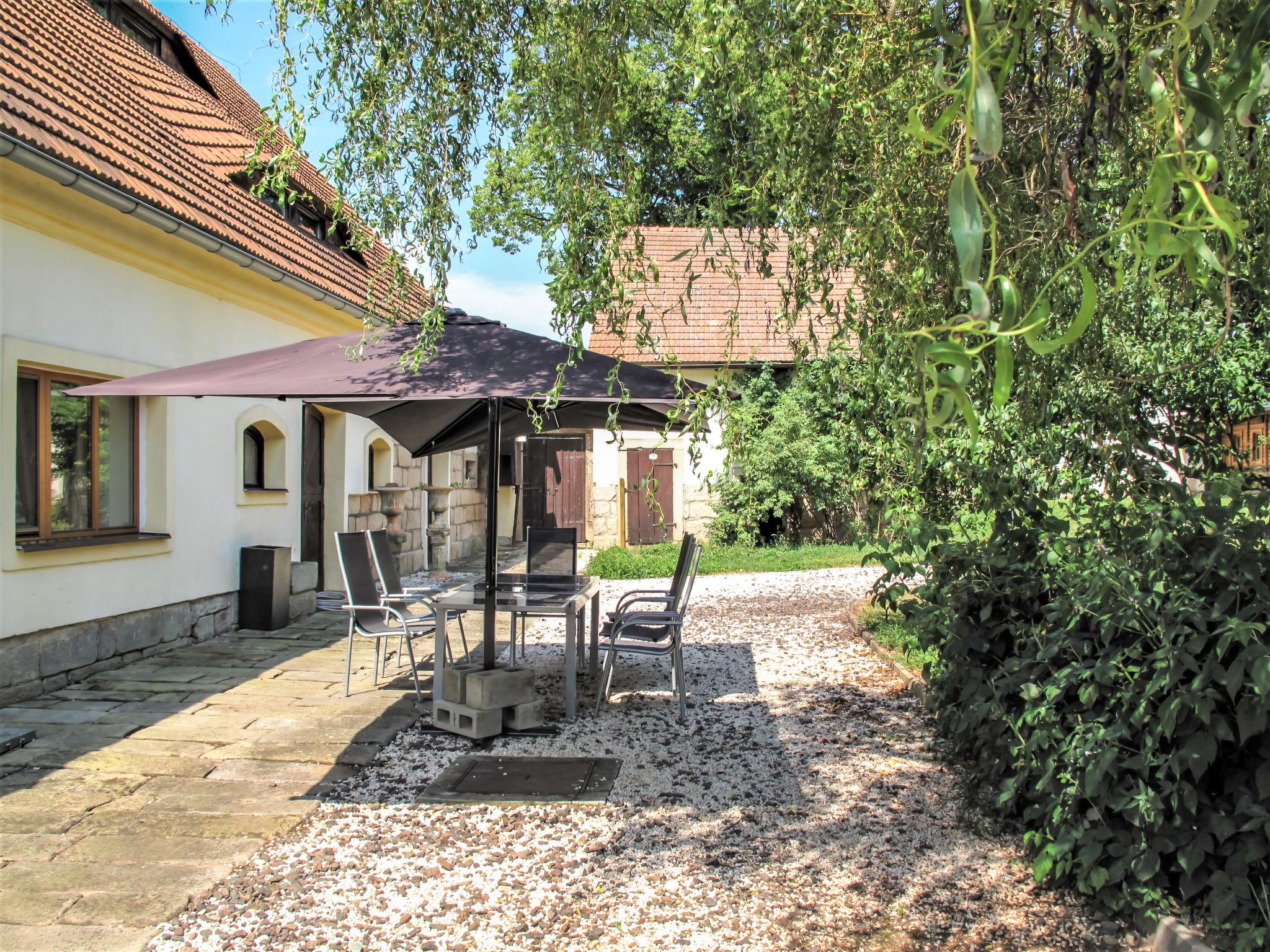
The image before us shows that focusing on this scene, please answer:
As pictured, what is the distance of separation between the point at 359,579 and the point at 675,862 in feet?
11.1

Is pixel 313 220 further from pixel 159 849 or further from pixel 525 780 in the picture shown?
pixel 159 849

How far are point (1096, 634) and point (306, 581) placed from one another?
25.7 feet

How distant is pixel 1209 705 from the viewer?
2.49 meters

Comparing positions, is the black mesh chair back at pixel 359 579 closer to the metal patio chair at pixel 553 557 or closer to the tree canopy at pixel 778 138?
the metal patio chair at pixel 553 557

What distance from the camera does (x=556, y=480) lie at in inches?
725

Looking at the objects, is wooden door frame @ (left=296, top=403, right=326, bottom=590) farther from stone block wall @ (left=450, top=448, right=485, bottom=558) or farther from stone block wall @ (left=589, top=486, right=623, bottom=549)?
stone block wall @ (left=589, top=486, right=623, bottom=549)

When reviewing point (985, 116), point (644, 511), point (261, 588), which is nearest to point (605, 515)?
point (644, 511)

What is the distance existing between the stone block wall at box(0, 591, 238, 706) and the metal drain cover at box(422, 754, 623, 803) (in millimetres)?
2985

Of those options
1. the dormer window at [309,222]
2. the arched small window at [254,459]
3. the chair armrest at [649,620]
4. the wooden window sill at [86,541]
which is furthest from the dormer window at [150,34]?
the chair armrest at [649,620]

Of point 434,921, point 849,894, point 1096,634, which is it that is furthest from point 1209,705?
point 434,921

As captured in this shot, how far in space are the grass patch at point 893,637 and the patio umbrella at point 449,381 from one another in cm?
225

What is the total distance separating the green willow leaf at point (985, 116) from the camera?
992 millimetres

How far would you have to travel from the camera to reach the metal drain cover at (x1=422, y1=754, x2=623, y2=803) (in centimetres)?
407

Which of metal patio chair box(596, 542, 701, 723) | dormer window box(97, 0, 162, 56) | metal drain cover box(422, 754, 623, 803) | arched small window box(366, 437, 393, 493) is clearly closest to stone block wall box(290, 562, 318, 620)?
arched small window box(366, 437, 393, 493)
